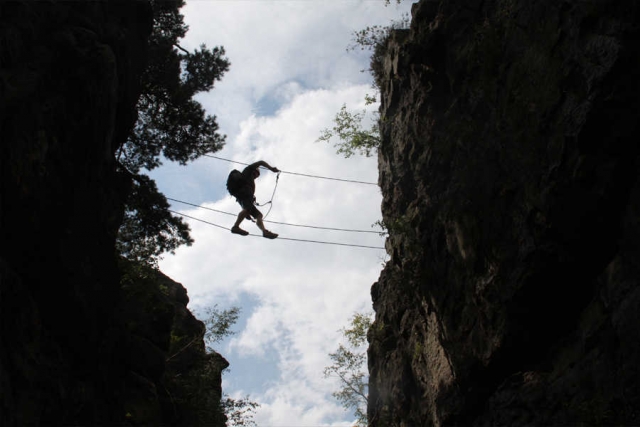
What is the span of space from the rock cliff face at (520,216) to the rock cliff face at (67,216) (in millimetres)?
7257

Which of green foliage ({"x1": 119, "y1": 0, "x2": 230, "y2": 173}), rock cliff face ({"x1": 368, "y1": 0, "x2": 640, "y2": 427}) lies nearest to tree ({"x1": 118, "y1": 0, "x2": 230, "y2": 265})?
green foliage ({"x1": 119, "y1": 0, "x2": 230, "y2": 173})

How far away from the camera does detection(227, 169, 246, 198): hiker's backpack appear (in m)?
14.7

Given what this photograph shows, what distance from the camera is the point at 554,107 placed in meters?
9.26

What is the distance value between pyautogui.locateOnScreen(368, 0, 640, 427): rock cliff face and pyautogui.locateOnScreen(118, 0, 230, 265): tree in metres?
6.59

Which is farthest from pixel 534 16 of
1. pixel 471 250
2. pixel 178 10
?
pixel 178 10

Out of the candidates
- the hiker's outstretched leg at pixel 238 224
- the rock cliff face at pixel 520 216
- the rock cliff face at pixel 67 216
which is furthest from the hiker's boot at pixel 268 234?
the rock cliff face at pixel 67 216

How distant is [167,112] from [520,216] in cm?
1153

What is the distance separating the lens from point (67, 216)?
10.9 metres

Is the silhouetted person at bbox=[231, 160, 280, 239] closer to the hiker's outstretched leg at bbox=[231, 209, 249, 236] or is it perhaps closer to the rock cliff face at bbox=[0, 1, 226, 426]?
the hiker's outstretched leg at bbox=[231, 209, 249, 236]

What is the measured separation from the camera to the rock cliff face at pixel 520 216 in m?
8.31

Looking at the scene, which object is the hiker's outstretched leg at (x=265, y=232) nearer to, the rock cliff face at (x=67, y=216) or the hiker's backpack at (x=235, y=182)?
the hiker's backpack at (x=235, y=182)

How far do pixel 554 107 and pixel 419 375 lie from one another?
795 centimetres

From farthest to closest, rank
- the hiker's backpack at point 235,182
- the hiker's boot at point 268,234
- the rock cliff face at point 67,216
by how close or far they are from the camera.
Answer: the hiker's backpack at point 235,182, the hiker's boot at point 268,234, the rock cliff face at point 67,216

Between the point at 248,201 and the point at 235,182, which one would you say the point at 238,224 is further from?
the point at 235,182
